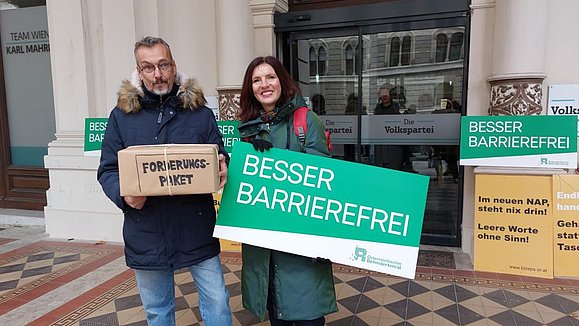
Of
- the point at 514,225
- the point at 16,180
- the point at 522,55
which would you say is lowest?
the point at 514,225

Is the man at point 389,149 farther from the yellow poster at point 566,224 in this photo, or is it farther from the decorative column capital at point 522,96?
the yellow poster at point 566,224

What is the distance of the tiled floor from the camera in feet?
10.4

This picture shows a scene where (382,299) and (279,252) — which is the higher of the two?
(279,252)

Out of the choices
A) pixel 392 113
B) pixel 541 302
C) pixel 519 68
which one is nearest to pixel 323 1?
pixel 392 113

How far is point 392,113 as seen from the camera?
529 cm

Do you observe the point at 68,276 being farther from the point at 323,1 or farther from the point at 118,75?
the point at 323,1

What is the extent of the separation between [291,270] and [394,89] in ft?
12.9

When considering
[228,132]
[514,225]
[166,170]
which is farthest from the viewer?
[228,132]

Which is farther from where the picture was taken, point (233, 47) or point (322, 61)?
point (322, 61)

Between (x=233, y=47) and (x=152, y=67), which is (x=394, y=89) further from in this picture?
(x=152, y=67)

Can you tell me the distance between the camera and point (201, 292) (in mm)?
2176

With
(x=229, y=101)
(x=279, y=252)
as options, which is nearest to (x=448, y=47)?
(x=229, y=101)

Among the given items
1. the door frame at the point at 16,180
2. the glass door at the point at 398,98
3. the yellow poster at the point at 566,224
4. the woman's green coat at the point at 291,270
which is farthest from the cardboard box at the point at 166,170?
the door frame at the point at 16,180

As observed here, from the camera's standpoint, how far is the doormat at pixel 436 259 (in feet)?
14.0
